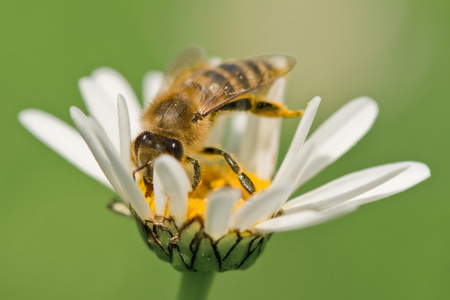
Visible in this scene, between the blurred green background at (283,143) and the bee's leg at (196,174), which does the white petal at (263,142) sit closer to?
the bee's leg at (196,174)

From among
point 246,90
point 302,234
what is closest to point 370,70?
point 302,234

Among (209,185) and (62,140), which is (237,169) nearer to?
(209,185)

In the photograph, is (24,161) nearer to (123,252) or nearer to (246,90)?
(123,252)

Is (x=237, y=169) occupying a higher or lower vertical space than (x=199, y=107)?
lower

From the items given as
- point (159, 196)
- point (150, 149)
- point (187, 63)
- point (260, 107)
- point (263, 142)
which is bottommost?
point (159, 196)

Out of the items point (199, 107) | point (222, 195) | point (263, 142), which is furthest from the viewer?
point (263, 142)

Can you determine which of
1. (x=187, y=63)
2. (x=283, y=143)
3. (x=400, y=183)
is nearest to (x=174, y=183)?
(x=400, y=183)
